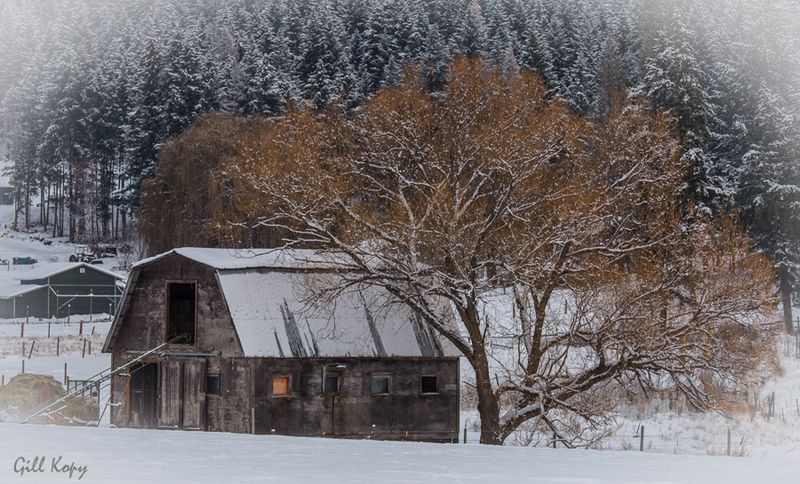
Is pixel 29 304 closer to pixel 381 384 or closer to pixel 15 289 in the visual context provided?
pixel 15 289

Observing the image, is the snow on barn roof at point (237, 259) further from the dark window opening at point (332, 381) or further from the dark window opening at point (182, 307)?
the dark window opening at point (332, 381)

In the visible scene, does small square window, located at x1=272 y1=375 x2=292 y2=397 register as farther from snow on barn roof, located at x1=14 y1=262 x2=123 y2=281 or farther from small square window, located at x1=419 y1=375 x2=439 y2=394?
snow on barn roof, located at x1=14 y1=262 x2=123 y2=281

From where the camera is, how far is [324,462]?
1109cm

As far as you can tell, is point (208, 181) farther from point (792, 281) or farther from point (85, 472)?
point (85, 472)

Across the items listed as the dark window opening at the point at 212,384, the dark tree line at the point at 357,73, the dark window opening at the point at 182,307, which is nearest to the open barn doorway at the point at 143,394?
the dark window opening at the point at 182,307

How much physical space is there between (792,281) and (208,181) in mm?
32994

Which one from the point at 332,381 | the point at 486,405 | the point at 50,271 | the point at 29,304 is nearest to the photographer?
the point at 486,405

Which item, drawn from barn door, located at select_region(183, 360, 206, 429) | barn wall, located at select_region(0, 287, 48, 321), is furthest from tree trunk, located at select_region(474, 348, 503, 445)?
barn wall, located at select_region(0, 287, 48, 321)

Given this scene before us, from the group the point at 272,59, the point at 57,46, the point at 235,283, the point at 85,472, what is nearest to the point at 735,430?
the point at 235,283

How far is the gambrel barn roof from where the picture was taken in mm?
28547

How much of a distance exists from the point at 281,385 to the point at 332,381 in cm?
154

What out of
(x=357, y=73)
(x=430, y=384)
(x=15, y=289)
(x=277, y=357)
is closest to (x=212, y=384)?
(x=277, y=357)

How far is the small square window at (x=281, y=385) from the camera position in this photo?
93.2ft

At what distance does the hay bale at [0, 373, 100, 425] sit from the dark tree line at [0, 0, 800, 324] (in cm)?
3076
